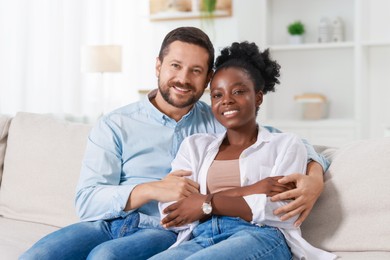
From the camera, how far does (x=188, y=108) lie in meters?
2.13

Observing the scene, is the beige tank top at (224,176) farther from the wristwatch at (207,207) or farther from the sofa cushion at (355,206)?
the sofa cushion at (355,206)

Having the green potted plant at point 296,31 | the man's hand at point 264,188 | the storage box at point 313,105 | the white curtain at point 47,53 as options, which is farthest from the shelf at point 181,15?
the man's hand at point 264,188

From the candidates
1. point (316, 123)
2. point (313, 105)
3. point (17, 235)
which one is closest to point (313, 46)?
point (313, 105)

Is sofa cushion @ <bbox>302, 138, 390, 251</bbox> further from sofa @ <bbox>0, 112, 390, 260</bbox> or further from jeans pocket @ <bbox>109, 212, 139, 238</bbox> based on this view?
jeans pocket @ <bbox>109, 212, 139, 238</bbox>

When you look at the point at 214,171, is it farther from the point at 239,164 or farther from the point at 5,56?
the point at 5,56

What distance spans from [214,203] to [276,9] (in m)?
3.58

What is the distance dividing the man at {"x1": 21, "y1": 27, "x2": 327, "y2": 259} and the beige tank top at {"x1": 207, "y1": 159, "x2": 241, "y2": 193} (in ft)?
0.17

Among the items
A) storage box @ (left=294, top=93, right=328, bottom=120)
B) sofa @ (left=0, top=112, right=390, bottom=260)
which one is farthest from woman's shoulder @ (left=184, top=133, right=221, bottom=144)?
storage box @ (left=294, top=93, right=328, bottom=120)

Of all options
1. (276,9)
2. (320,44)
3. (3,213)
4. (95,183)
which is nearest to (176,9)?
(276,9)

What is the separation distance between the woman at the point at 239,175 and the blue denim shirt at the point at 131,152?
0.10m

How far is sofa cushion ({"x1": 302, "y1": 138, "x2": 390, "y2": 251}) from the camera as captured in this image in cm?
188

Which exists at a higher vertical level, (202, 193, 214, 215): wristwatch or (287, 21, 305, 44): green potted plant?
(287, 21, 305, 44): green potted plant

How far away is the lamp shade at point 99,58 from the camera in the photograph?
4684 millimetres

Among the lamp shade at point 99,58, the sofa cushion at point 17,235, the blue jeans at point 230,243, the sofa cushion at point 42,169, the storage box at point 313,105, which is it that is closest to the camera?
the blue jeans at point 230,243
